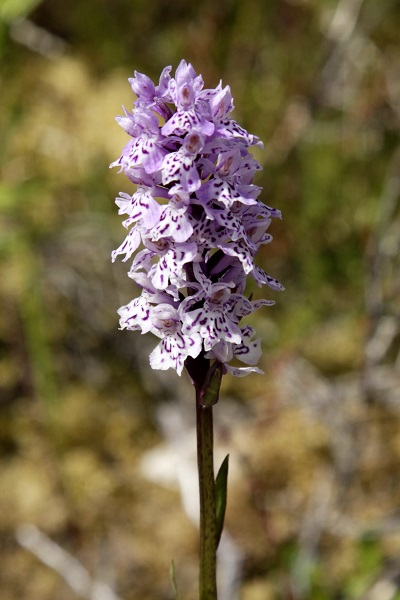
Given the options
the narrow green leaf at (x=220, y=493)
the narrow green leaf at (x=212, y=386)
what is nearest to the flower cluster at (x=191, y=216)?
the narrow green leaf at (x=212, y=386)

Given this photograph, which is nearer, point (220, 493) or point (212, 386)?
point (212, 386)

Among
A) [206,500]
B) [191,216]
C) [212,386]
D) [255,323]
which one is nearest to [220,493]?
[206,500]

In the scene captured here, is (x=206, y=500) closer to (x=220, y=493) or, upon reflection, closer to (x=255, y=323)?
(x=220, y=493)

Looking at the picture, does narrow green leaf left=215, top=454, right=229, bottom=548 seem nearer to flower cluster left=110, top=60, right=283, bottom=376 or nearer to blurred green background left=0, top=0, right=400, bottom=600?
flower cluster left=110, top=60, right=283, bottom=376

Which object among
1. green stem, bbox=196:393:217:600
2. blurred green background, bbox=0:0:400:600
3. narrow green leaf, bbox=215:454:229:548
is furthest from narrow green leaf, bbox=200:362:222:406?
blurred green background, bbox=0:0:400:600

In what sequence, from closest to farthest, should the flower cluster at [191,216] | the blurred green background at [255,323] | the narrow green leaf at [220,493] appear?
the flower cluster at [191,216], the narrow green leaf at [220,493], the blurred green background at [255,323]

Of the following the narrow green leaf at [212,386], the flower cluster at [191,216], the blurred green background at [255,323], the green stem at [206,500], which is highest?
the blurred green background at [255,323]

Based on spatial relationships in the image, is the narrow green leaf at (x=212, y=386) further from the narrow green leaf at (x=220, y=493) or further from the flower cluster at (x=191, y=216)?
the narrow green leaf at (x=220, y=493)

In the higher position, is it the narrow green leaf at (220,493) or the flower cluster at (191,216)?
the flower cluster at (191,216)
